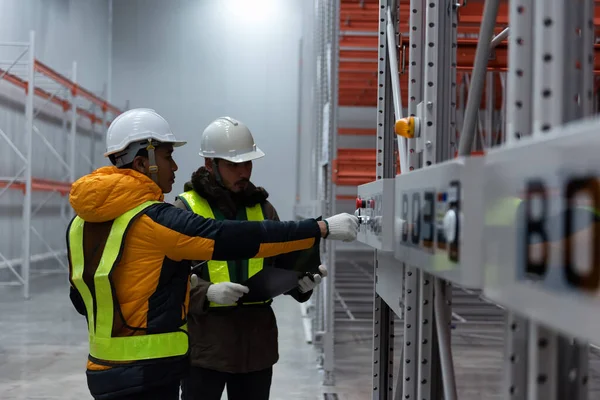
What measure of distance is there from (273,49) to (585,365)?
49.6ft

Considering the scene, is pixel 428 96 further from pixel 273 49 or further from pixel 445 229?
pixel 273 49

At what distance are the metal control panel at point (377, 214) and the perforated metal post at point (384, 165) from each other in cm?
48

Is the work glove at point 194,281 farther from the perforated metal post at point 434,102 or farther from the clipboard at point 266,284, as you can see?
the perforated metal post at point 434,102

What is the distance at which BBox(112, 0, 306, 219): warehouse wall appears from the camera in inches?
612

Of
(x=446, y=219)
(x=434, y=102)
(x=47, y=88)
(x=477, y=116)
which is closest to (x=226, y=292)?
(x=434, y=102)

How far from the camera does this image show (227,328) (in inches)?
119

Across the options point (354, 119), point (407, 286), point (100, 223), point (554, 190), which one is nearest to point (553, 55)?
point (554, 190)

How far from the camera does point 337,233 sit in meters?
2.62

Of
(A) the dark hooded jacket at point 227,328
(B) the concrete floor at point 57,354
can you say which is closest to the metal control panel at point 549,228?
(A) the dark hooded jacket at point 227,328

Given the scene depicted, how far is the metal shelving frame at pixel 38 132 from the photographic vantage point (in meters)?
10.4

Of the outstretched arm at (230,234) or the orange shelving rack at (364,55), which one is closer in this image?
the outstretched arm at (230,234)

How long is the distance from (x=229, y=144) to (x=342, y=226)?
0.91 m

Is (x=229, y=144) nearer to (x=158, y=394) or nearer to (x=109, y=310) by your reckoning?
(x=109, y=310)

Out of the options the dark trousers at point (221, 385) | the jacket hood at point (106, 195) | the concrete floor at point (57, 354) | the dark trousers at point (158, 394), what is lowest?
the concrete floor at point (57, 354)
